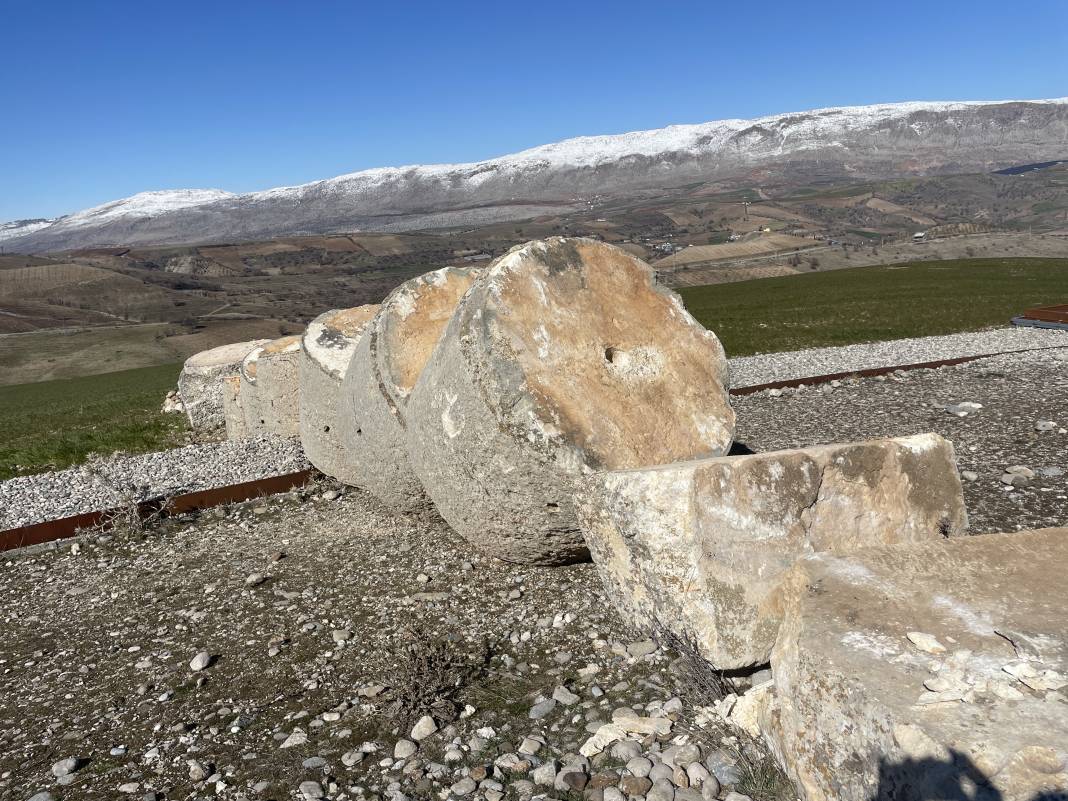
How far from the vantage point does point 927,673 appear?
3078mm

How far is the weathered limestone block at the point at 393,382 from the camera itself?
729 centimetres

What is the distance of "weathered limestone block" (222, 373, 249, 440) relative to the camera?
13.3 m

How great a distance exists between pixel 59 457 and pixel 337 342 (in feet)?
24.8

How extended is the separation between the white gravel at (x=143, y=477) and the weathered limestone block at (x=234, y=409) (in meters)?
0.61

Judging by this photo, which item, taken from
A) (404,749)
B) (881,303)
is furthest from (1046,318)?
(404,749)

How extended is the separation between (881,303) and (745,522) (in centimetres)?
3137

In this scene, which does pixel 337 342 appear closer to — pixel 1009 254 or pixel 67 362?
pixel 67 362

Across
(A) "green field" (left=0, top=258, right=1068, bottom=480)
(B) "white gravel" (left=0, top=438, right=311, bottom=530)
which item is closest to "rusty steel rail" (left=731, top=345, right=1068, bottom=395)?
(A) "green field" (left=0, top=258, right=1068, bottom=480)

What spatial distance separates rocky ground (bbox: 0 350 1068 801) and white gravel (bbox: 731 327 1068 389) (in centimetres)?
877

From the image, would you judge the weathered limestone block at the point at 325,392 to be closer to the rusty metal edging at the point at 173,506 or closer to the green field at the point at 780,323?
the rusty metal edging at the point at 173,506

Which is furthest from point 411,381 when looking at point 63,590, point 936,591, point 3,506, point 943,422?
point 943,422

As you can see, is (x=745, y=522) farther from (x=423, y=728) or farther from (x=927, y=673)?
(x=423, y=728)

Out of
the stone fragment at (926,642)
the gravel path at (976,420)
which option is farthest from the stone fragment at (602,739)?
the gravel path at (976,420)

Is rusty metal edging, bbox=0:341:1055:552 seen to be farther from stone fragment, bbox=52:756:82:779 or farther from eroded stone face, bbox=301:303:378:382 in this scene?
stone fragment, bbox=52:756:82:779
